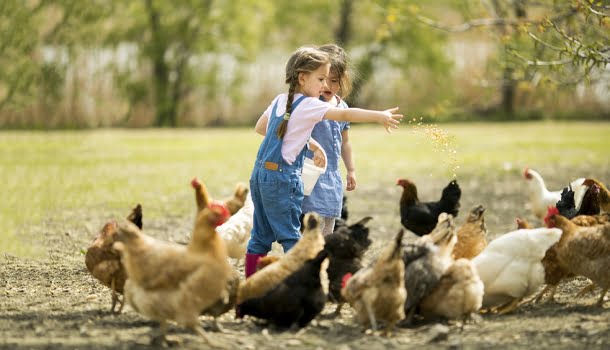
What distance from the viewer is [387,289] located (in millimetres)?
5164

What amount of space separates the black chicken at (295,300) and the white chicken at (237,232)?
1.86m

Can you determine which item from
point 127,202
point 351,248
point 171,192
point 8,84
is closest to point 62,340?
point 351,248

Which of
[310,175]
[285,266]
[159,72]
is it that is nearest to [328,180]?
[310,175]

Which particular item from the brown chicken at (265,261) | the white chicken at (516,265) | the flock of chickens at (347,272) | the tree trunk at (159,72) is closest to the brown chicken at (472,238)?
the flock of chickens at (347,272)

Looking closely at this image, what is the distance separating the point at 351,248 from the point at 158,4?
24.0m

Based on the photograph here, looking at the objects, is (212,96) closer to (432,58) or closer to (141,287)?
(432,58)

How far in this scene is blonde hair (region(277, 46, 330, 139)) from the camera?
6.11 metres

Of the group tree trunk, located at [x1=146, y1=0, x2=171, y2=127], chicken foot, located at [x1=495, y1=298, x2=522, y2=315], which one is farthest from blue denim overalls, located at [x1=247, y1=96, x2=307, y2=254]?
tree trunk, located at [x1=146, y1=0, x2=171, y2=127]

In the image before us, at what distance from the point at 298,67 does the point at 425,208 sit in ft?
7.86

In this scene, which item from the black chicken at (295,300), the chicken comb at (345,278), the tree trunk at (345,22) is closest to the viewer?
the black chicken at (295,300)

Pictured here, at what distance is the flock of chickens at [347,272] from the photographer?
4.86 m

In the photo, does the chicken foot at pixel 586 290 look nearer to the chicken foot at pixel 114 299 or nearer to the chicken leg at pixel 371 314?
the chicken leg at pixel 371 314

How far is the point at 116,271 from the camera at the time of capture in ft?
18.7

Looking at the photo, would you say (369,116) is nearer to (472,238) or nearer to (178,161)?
(472,238)
